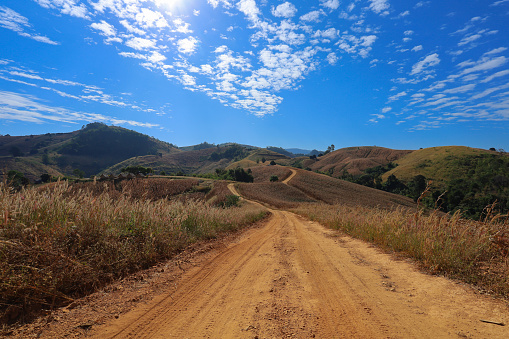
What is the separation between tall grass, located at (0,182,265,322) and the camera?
10.3 ft

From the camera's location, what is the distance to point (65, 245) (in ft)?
13.4

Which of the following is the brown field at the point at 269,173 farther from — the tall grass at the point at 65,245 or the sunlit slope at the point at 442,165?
the tall grass at the point at 65,245

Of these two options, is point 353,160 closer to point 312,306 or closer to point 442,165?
point 442,165

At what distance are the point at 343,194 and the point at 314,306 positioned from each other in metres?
55.3

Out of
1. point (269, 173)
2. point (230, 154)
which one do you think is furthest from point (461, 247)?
point (230, 154)

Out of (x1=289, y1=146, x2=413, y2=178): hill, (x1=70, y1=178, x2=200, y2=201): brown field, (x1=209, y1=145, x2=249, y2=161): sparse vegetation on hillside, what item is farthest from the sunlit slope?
(x1=209, y1=145, x2=249, y2=161): sparse vegetation on hillside

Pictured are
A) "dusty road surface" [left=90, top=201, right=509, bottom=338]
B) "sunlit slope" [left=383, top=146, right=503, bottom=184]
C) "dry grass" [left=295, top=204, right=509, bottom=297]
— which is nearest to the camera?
"dusty road surface" [left=90, top=201, right=509, bottom=338]

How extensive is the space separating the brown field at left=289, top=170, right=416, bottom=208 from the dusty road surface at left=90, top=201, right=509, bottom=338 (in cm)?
4308

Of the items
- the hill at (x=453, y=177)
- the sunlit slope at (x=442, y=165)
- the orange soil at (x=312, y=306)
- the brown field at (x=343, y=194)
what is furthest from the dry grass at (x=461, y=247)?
the sunlit slope at (x=442, y=165)

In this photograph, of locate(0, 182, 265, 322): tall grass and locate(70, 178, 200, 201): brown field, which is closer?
locate(0, 182, 265, 322): tall grass

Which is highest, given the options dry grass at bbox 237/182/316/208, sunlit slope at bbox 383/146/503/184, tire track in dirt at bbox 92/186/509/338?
sunlit slope at bbox 383/146/503/184

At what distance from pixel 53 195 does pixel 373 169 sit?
11293cm

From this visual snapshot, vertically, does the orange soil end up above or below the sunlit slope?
below

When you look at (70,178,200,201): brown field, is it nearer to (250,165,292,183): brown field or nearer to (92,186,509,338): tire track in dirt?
(92,186,509,338): tire track in dirt
